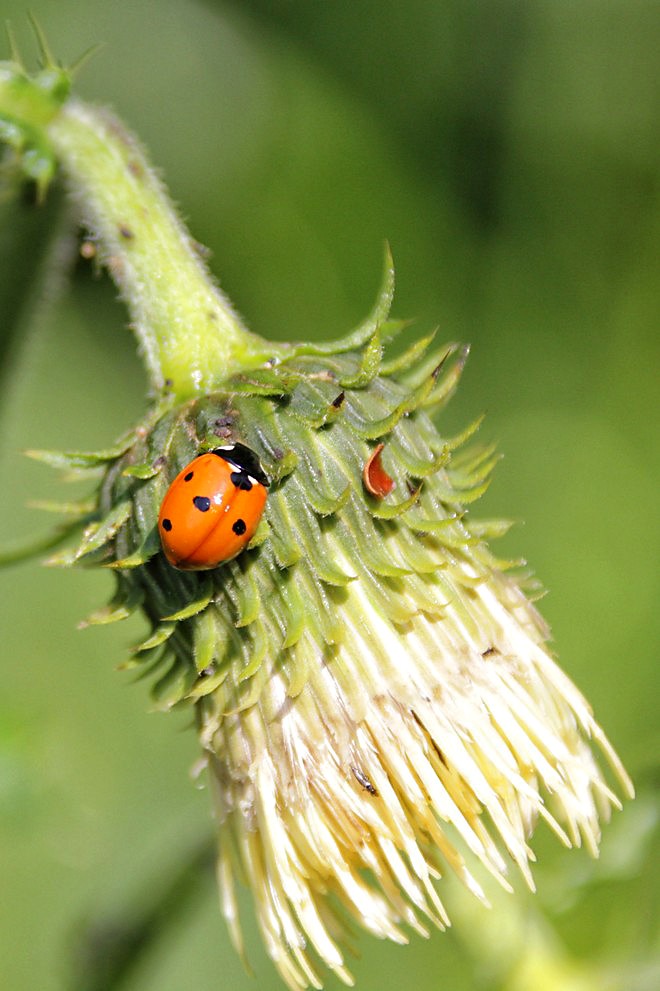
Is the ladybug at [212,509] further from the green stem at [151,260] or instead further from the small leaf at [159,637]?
the green stem at [151,260]

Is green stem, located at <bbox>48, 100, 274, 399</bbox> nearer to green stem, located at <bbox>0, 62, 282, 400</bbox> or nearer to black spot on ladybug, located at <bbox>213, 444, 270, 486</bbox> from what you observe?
green stem, located at <bbox>0, 62, 282, 400</bbox>

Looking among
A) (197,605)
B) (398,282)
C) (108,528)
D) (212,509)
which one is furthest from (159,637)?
(398,282)

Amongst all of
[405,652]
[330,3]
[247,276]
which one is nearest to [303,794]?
[405,652]

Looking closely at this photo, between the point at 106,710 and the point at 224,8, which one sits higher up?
the point at 224,8

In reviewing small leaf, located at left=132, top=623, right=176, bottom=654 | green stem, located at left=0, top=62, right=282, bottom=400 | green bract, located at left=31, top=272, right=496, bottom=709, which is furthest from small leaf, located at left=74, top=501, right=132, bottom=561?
green stem, located at left=0, top=62, right=282, bottom=400

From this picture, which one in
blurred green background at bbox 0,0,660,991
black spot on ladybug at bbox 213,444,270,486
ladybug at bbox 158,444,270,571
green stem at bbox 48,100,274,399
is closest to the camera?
ladybug at bbox 158,444,270,571

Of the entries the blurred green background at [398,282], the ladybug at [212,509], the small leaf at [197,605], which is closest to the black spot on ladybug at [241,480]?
the ladybug at [212,509]

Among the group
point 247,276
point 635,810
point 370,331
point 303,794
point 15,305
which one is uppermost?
point 247,276

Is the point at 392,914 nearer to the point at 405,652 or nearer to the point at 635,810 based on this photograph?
the point at 405,652

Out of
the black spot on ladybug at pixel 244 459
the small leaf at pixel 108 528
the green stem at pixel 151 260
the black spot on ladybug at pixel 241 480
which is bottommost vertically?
the black spot on ladybug at pixel 241 480
